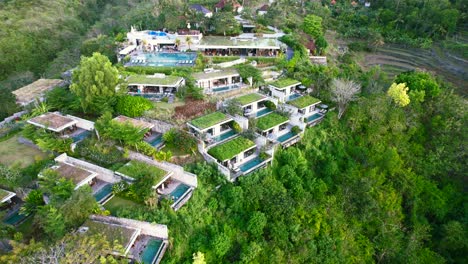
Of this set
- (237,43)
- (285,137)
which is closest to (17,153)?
(285,137)

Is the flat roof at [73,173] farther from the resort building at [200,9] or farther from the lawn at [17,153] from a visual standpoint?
the resort building at [200,9]

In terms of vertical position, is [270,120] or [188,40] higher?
[188,40]

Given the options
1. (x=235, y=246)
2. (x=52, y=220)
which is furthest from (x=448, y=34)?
(x=52, y=220)

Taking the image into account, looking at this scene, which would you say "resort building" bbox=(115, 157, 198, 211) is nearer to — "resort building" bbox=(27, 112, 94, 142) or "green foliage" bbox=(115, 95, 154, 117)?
"green foliage" bbox=(115, 95, 154, 117)

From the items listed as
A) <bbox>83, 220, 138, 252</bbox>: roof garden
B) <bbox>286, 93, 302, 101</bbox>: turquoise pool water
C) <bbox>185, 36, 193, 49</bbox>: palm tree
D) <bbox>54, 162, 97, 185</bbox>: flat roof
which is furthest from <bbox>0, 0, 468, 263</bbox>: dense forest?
<bbox>185, 36, 193, 49</bbox>: palm tree

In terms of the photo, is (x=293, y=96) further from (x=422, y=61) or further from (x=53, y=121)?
(x=422, y=61)
